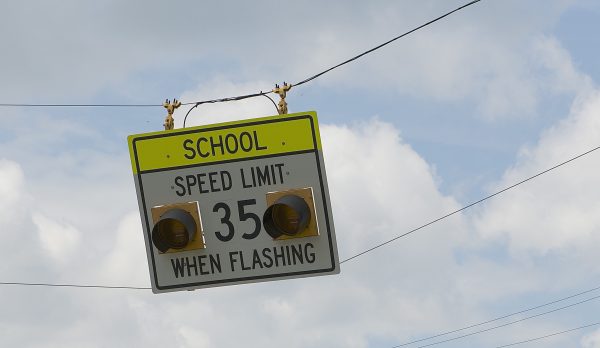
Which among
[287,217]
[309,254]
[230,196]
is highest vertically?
[230,196]

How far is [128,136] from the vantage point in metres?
8.05

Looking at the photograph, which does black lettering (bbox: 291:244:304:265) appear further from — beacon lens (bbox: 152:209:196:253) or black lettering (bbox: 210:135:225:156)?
black lettering (bbox: 210:135:225:156)

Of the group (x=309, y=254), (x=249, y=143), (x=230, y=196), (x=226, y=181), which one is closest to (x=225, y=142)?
(x=249, y=143)

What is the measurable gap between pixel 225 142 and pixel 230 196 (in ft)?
1.32

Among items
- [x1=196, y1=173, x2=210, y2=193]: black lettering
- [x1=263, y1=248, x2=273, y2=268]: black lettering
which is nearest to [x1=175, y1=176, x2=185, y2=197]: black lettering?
[x1=196, y1=173, x2=210, y2=193]: black lettering

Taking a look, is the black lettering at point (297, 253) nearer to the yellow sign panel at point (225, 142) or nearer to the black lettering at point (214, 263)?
the black lettering at point (214, 263)

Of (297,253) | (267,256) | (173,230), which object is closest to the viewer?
(173,230)

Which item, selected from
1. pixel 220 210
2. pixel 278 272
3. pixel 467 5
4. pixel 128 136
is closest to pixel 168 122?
pixel 128 136

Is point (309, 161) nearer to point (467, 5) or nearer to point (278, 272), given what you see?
point (278, 272)

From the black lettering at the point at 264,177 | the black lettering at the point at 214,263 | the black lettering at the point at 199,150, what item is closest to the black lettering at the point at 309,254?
the black lettering at the point at 264,177

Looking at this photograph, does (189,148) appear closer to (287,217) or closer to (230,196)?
(230,196)

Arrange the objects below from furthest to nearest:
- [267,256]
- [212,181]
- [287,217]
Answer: [212,181], [267,256], [287,217]

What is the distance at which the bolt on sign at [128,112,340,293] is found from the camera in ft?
25.2

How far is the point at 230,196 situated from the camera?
25.8 ft
